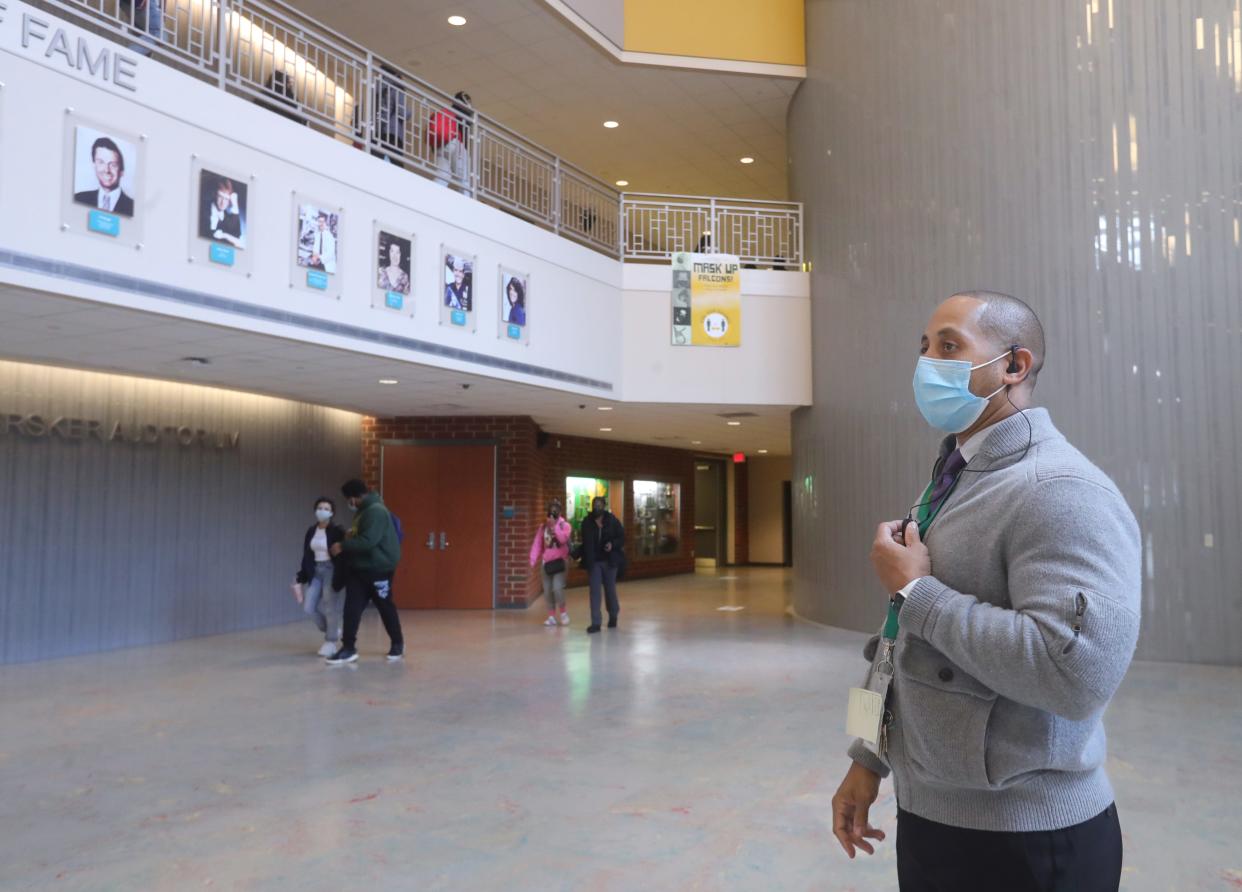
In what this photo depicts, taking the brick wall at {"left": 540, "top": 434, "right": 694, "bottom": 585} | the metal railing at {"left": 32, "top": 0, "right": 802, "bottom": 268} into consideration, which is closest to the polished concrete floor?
the metal railing at {"left": 32, "top": 0, "right": 802, "bottom": 268}

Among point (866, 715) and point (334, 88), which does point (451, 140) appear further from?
point (866, 715)

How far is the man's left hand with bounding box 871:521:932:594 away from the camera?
1463 millimetres

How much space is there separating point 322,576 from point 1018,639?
8.35 meters

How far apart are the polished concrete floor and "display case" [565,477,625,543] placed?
290 inches

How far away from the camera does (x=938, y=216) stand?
9.76 metres

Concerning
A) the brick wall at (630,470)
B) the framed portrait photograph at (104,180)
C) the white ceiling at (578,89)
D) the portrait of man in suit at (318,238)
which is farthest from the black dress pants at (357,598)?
the brick wall at (630,470)

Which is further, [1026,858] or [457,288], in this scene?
[457,288]

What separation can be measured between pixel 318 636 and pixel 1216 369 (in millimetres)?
9673

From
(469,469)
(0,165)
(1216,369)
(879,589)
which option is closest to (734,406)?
(879,589)

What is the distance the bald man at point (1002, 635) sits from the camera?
130 centimetres

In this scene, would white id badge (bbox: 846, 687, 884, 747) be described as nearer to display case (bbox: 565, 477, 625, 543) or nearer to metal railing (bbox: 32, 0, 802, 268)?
metal railing (bbox: 32, 0, 802, 268)

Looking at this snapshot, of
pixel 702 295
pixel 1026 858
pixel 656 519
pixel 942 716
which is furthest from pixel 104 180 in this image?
pixel 656 519

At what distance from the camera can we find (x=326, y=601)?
893cm

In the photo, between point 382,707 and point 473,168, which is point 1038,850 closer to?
point 382,707
